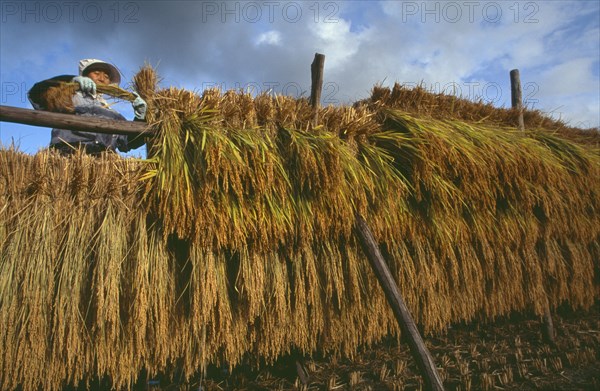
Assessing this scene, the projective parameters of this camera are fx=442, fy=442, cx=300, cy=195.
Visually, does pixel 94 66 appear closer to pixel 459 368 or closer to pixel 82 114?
pixel 82 114

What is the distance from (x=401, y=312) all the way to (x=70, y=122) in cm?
231

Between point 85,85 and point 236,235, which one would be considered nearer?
point 236,235

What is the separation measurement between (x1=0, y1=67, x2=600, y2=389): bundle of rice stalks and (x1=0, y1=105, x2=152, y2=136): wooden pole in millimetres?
150

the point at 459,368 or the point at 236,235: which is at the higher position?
the point at 236,235

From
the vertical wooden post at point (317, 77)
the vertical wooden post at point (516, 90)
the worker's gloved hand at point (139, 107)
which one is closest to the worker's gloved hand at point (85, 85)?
the worker's gloved hand at point (139, 107)

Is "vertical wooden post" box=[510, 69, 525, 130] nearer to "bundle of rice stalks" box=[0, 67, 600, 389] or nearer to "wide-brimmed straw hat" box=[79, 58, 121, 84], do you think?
"bundle of rice stalks" box=[0, 67, 600, 389]

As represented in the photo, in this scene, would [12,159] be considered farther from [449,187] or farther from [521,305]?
[521,305]

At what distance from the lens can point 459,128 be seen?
12.4 feet

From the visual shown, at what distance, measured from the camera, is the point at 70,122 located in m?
2.52

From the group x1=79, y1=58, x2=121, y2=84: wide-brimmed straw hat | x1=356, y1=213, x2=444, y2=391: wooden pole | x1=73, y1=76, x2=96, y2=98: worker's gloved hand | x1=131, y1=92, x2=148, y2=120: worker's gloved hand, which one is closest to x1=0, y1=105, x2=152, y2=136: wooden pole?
x1=131, y1=92, x2=148, y2=120: worker's gloved hand

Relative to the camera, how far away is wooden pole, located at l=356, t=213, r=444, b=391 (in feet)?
9.16

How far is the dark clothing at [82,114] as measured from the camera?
9.39 feet

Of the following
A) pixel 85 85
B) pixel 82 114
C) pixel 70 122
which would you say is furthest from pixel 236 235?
pixel 85 85

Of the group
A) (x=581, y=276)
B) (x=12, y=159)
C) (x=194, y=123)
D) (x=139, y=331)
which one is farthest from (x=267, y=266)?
Result: (x=581, y=276)
